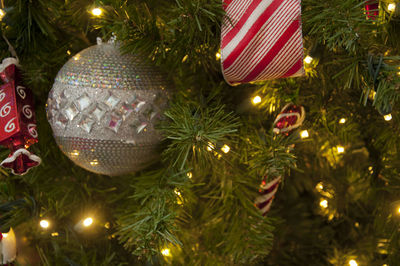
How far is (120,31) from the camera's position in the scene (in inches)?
18.7

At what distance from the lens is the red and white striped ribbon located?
0.42 meters

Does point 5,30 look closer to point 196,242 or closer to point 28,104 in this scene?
point 28,104

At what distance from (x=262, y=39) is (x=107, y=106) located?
0.21m

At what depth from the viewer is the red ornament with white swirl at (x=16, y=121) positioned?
0.50 metres

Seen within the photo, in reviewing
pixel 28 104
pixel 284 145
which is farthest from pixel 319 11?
pixel 28 104

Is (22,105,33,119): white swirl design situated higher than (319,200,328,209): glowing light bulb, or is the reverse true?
(319,200,328,209): glowing light bulb

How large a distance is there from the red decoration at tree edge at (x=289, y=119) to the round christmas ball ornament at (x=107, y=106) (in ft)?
0.55

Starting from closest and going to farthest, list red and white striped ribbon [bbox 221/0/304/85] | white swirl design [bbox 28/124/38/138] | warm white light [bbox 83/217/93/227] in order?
red and white striped ribbon [bbox 221/0/304/85] → white swirl design [bbox 28/124/38/138] → warm white light [bbox 83/217/93/227]

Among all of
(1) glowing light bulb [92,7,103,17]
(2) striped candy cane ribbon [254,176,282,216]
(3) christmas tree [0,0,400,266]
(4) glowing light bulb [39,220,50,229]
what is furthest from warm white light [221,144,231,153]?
(4) glowing light bulb [39,220,50,229]

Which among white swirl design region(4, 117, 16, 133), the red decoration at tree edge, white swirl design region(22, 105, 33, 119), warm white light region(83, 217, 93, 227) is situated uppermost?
the red decoration at tree edge

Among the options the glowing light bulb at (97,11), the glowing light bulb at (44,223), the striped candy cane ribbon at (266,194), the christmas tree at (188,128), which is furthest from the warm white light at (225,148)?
the glowing light bulb at (44,223)

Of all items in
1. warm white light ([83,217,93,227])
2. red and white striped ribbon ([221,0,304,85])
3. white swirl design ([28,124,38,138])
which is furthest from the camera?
warm white light ([83,217,93,227])

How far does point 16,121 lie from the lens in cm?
51

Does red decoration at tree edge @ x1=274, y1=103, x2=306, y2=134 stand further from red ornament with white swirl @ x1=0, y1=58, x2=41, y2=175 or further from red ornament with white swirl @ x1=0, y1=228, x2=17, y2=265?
red ornament with white swirl @ x1=0, y1=228, x2=17, y2=265
